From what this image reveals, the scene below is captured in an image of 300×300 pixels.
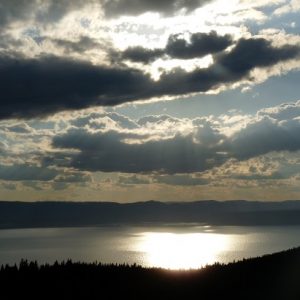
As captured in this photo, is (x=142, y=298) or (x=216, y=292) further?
(x=216, y=292)

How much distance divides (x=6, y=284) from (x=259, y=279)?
46.8 feet

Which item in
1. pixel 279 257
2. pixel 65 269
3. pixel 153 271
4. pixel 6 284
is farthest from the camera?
pixel 279 257

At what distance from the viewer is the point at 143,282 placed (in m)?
26.1

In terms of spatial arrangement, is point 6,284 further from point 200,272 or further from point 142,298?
point 200,272

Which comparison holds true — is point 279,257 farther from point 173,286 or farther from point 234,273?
point 173,286

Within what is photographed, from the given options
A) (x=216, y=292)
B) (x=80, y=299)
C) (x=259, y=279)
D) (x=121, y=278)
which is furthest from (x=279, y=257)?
(x=80, y=299)

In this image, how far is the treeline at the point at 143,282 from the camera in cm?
Answer: 2280

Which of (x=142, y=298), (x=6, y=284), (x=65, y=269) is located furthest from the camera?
(x=65, y=269)

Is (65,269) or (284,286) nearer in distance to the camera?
(65,269)

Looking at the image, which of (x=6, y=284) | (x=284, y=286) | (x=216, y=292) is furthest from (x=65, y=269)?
(x=284, y=286)

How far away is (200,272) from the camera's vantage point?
2994 cm

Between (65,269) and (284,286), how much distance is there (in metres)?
11.8

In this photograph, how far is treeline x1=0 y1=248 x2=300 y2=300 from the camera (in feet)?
74.8

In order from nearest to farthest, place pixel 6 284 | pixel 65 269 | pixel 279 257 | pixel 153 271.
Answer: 1. pixel 6 284
2. pixel 65 269
3. pixel 153 271
4. pixel 279 257
